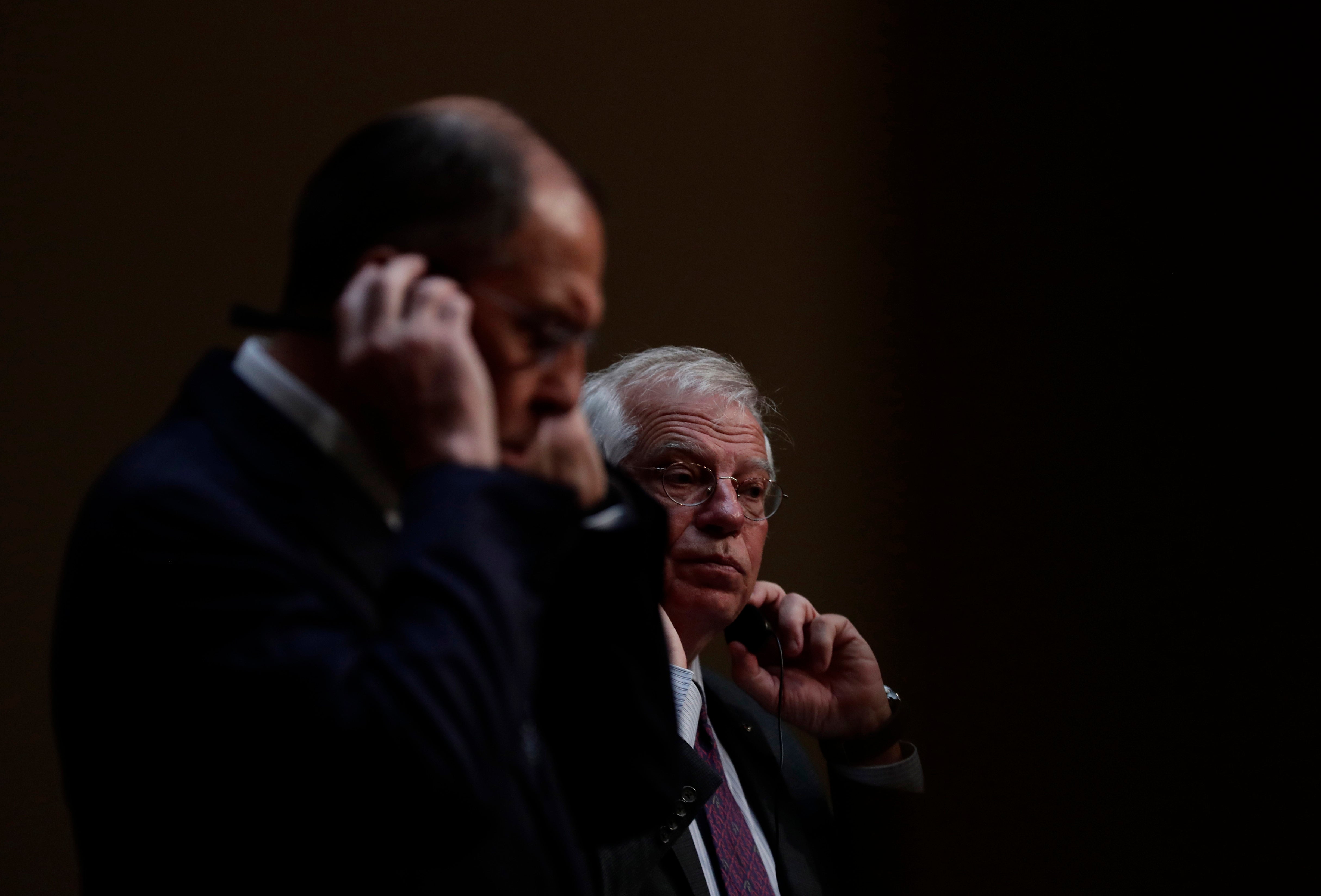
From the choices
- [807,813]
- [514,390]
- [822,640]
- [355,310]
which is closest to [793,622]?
[822,640]

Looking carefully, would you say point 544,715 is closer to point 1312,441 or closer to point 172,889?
point 172,889

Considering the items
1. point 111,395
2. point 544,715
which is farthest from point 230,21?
point 544,715

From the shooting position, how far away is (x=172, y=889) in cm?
70

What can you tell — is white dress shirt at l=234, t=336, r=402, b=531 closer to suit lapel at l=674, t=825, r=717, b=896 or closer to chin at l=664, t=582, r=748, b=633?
suit lapel at l=674, t=825, r=717, b=896

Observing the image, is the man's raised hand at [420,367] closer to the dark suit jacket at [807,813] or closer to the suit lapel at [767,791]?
the dark suit jacket at [807,813]

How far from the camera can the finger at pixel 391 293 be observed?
0.74 meters

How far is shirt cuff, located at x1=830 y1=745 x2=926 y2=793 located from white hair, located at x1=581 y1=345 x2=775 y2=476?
1.56ft

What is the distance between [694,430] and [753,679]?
0.39 m

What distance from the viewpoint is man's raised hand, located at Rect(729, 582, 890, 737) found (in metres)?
1.73

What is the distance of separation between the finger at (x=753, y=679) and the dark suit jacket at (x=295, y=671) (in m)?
0.96

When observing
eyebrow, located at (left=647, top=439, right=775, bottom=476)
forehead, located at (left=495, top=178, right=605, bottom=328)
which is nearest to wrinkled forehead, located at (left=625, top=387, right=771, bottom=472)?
eyebrow, located at (left=647, top=439, right=775, bottom=476)

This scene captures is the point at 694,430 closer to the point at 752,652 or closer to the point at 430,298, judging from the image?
the point at 752,652

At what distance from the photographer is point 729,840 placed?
1.48 metres

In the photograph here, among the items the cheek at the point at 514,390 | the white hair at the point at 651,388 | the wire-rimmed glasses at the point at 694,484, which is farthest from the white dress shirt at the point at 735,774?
the cheek at the point at 514,390
